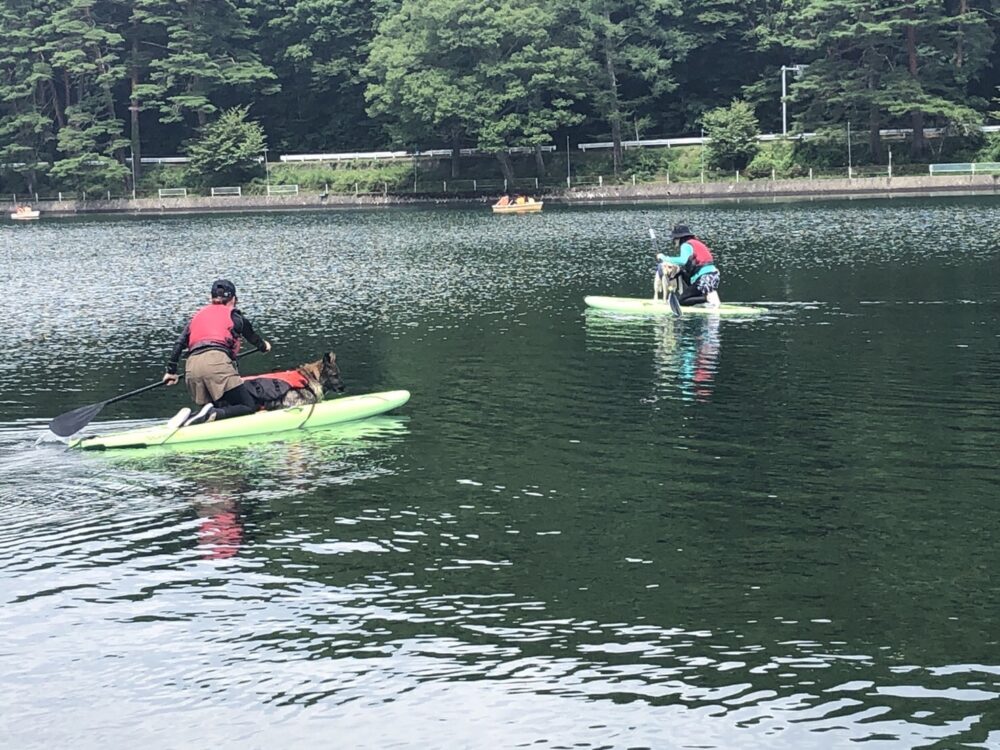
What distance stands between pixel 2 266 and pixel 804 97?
153 ft

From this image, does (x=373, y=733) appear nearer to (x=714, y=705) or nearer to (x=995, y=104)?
(x=714, y=705)

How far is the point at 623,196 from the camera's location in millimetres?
74625

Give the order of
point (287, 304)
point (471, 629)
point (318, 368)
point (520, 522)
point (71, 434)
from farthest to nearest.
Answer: point (287, 304), point (318, 368), point (71, 434), point (520, 522), point (471, 629)

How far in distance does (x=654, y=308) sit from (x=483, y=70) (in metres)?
53.8

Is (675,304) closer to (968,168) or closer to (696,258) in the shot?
(696,258)

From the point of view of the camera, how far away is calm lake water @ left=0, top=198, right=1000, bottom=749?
25.3 ft

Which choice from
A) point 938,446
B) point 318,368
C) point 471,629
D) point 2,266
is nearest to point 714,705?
point 471,629

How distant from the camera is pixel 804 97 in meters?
71.6

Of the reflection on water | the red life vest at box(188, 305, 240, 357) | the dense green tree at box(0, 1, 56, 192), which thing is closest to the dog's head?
the red life vest at box(188, 305, 240, 357)

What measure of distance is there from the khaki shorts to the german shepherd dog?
1.59ft

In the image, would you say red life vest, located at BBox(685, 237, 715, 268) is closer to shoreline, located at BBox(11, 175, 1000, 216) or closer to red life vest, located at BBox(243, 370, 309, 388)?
red life vest, located at BBox(243, 370, 309, 388)

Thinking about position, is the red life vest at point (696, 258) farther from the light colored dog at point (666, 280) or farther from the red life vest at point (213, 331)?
the red life vest at point (213, 331)

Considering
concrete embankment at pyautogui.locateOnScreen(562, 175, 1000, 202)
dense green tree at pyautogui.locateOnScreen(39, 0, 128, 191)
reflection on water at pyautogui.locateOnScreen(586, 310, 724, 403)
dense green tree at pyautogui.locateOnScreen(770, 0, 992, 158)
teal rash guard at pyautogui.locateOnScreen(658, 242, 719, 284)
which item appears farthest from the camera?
dense green tree at pyautogui.locateOnScreen(39, 0, 128, 191)

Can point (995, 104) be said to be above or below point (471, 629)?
above
